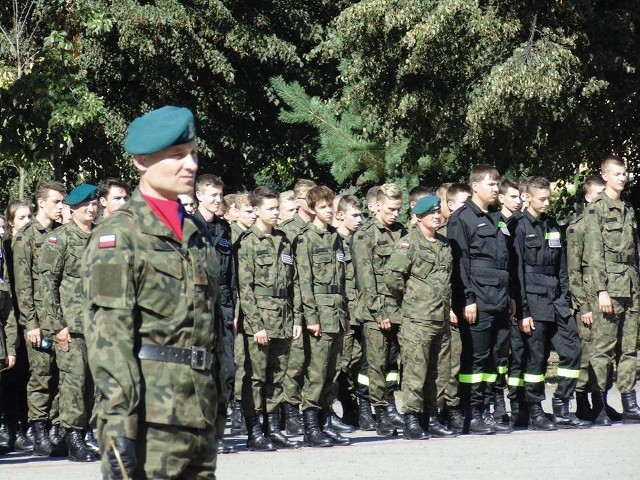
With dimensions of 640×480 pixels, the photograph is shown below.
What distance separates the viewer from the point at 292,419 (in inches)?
439

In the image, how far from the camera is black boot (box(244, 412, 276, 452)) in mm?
10445

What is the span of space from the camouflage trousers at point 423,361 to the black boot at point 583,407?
5.19 ft

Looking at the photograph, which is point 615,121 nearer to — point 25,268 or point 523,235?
point 523,235

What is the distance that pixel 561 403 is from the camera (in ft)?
38.0

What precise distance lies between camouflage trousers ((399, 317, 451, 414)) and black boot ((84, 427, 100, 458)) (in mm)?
2668

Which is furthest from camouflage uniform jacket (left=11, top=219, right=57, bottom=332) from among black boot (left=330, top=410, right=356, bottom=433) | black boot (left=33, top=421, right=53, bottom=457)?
black boot (left=330, top=410, right=356, bottom=433)

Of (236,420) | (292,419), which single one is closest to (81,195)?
(292,419)

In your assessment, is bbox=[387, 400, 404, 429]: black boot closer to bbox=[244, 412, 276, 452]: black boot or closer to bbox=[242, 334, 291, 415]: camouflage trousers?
bbox=[242, 334, 291, 415]: camouflage trousers

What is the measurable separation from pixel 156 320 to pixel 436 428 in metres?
6.65

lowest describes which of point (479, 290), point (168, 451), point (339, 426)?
point (339, 426)

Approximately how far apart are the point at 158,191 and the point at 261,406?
5842 millimetres

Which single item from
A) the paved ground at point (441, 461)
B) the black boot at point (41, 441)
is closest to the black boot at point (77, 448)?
the paved ground at point (441, 461)

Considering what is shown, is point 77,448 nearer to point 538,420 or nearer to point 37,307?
point 37,307

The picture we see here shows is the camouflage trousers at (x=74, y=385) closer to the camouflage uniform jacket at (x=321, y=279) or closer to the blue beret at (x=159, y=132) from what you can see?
the camouflage uniform jacket at (x=321, y=279)
